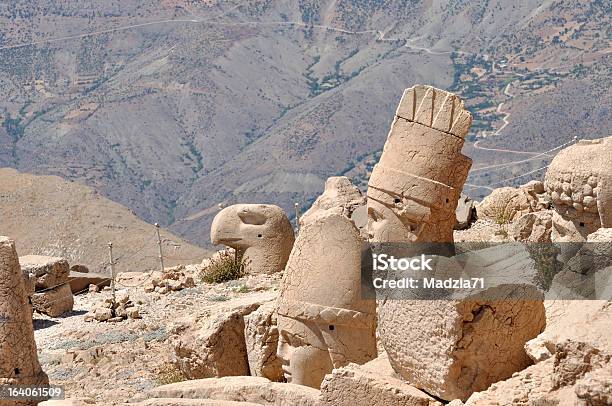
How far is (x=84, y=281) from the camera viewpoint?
17891mm

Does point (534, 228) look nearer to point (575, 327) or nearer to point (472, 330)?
point (472, 330)

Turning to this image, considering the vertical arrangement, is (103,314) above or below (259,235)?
below

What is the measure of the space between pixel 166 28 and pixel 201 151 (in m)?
19.6

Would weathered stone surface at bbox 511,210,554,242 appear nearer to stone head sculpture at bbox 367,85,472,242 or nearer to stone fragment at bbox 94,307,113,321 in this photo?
stone head sculpture at bbox 367,85,472,242

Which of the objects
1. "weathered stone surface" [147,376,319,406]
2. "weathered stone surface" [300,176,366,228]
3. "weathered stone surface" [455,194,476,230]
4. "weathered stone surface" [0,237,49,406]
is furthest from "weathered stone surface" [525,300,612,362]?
"weathered stone surface" [455,194,476,230]

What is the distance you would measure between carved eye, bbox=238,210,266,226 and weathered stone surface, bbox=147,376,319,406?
7073 mm

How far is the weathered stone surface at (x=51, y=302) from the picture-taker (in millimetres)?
15258

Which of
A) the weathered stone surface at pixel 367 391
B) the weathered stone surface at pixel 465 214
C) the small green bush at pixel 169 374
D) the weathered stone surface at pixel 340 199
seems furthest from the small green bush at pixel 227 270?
the weathered stone surface at pixel 367 391

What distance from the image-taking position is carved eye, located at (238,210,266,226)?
1456 centimetres

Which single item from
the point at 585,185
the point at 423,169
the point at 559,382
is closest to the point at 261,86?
the point at 423,169

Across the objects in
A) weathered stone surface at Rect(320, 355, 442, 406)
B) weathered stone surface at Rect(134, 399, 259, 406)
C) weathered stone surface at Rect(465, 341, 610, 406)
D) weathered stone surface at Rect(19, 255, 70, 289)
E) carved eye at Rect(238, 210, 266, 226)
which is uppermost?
carved eye at Rect(238, 210, 266, 226)

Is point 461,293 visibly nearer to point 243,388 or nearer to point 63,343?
point 243,388

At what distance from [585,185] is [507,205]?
5.65 meters

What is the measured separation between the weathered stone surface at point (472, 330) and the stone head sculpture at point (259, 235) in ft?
25.6
